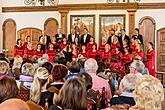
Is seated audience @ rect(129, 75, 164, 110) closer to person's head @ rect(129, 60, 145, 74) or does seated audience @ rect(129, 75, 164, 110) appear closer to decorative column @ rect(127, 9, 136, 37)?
person's head @ rect(129, 60, 145, 74)

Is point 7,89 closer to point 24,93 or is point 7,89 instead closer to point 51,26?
point 24,93

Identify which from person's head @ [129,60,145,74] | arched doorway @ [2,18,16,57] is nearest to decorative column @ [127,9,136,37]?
arched doorway @ [2,18,16,57]

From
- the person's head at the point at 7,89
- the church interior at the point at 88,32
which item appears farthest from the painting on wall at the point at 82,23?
the person's head at the point at 7,89

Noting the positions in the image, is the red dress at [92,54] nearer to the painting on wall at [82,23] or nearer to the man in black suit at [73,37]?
the man in black suit at [73,37]

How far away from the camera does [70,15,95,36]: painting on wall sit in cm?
1498

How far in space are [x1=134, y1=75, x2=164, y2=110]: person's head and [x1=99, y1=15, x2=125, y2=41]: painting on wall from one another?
38.1 feet

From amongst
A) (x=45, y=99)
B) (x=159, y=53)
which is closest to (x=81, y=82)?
(x=45, y=99)

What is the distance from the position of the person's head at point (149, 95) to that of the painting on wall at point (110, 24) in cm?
1160

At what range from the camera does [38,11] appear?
53.2 ft

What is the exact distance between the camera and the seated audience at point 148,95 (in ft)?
8.81

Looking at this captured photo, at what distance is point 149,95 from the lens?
8.85 ft

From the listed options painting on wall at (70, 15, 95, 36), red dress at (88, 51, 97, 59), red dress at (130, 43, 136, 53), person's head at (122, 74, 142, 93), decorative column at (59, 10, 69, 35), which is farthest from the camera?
decorative column at (59, 10, 69, 35)

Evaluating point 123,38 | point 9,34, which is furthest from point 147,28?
point 9,34

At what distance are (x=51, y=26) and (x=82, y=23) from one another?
175 cm
